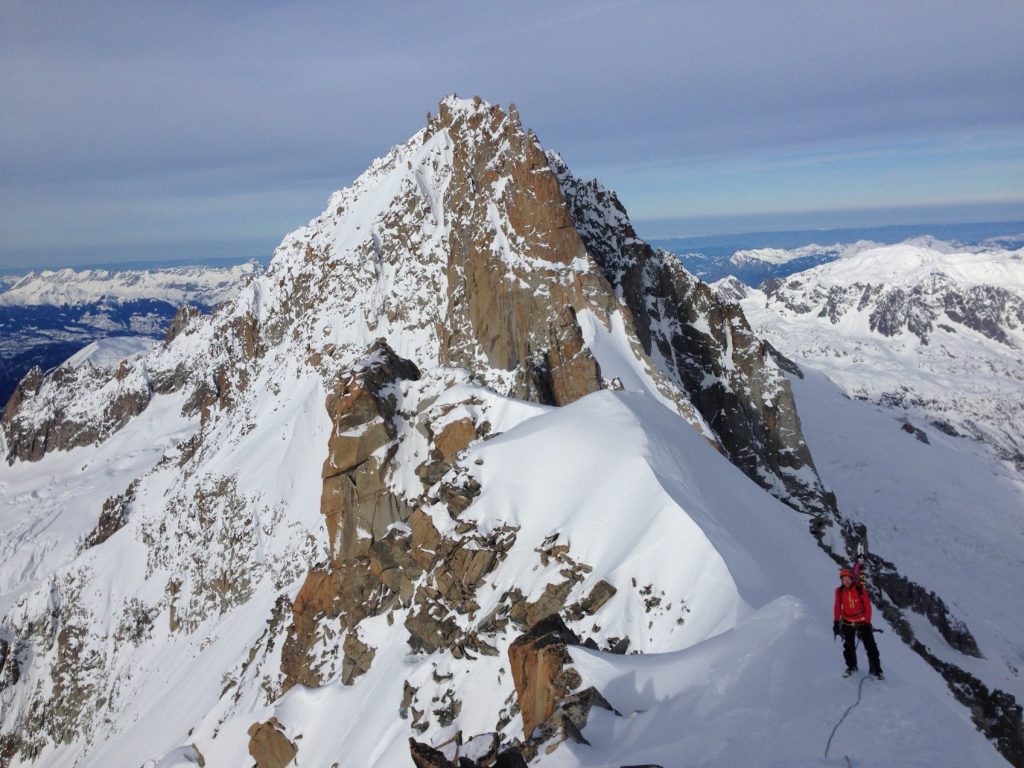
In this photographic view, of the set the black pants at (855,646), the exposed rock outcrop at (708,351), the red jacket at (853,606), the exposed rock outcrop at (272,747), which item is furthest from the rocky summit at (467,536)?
the red jacket at (853,606)

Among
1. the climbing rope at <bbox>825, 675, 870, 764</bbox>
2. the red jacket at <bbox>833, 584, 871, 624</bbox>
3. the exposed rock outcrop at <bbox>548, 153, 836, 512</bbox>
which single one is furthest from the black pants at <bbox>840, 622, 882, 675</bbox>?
the exposed rock outcrop at <bbox>548, 153, 836, 512</bbox>

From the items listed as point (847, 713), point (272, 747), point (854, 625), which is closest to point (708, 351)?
point (272, 747)

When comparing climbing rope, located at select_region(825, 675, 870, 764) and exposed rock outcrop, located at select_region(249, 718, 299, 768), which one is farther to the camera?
exposed rock outcrop, located at select_region(249, 718, 299, 768)

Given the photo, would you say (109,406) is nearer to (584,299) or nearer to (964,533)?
(584,299)

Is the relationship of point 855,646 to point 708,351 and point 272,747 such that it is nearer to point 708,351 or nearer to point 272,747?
point 272,747

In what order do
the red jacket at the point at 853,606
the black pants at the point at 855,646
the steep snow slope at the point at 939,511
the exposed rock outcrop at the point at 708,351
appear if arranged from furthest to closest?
1. the exposed rock outcrop at the point at 708,351
2. the steep snow slope at the point at 939,511
3. the red jacket at the point at 853,606
4. the black pants at the point at 855,646

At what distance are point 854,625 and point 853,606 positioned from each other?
38 centimetres

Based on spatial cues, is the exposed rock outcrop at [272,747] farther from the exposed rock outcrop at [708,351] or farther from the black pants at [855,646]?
the exposed rock outcrop at [708,351]

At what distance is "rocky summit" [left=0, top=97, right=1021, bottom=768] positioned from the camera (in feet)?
54.8

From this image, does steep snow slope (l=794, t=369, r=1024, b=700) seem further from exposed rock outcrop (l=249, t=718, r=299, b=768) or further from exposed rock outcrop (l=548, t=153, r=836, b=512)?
exposed rock outcrop (l=249, t=718, r=299, b=768)

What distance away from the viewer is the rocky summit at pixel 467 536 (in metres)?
16.7

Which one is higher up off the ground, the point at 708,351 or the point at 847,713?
the point at 847,713

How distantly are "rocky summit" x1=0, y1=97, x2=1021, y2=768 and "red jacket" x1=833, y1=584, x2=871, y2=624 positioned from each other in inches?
53.0

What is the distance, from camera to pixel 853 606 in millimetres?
14438
